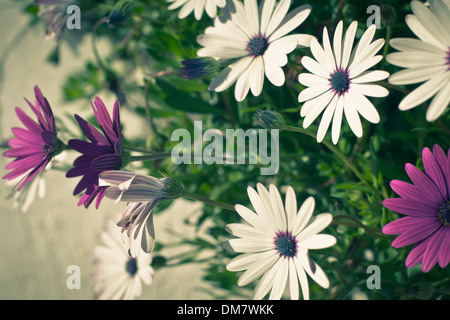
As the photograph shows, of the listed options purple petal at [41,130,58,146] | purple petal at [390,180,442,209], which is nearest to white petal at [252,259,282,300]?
purple petal at [390,180,442,209]

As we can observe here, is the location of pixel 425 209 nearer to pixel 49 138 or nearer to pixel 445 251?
pixel 445 251

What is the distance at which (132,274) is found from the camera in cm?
45

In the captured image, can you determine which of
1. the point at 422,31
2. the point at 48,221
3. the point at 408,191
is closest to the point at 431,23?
the point at 422,31

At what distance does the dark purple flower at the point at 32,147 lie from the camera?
0.34 meters

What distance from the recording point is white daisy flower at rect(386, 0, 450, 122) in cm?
25

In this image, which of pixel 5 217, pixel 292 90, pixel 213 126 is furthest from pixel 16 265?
pixel 292 90

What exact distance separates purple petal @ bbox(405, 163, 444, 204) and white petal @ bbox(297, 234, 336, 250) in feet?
0.23

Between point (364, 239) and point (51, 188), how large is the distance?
0.63 meters

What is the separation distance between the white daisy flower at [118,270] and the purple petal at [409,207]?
246mm

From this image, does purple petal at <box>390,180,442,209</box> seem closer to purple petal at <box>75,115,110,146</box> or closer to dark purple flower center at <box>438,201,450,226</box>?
dark purple flower center at <box>438,201,450,226</box>

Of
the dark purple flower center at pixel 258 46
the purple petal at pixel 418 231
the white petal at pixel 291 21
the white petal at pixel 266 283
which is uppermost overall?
the white petal at pixel 291 21

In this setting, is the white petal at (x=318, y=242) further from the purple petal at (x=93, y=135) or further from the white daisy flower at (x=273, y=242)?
the purple petal at (x=93, y=135)

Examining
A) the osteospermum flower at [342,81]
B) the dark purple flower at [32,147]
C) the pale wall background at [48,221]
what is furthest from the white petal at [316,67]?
the pale wall background at [48,221]
